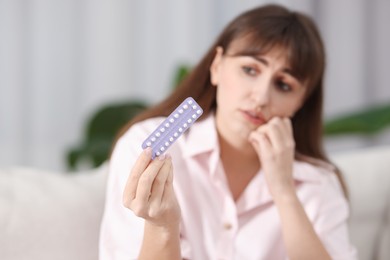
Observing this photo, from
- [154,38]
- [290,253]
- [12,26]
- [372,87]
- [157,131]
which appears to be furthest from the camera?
[372,87]

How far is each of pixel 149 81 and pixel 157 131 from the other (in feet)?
5.41

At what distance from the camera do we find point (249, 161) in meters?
1.41

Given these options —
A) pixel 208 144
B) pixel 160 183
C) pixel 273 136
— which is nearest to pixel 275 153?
pixel 273 136

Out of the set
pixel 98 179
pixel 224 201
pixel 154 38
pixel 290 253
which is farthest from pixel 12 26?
pixel 290 253

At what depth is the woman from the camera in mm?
1256

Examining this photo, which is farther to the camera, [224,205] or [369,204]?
[369,204]

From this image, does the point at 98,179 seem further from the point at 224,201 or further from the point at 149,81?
the point at 149,81

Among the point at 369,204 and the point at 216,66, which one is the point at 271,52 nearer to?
the point at 216,66

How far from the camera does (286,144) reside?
4.28 ft

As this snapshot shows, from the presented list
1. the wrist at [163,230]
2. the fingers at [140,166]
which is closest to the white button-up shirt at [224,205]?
the wrist at [163,230]

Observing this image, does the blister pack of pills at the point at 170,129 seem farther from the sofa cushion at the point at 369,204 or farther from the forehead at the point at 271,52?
the sofa cushion at the point at 369,204

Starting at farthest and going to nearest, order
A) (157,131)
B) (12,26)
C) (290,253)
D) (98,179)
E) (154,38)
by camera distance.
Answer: (154,38)
(12,26)
(98,179)
(290,253)
(157,131)

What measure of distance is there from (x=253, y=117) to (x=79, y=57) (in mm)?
1317

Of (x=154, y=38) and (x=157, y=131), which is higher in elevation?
(x=157, y=131)
